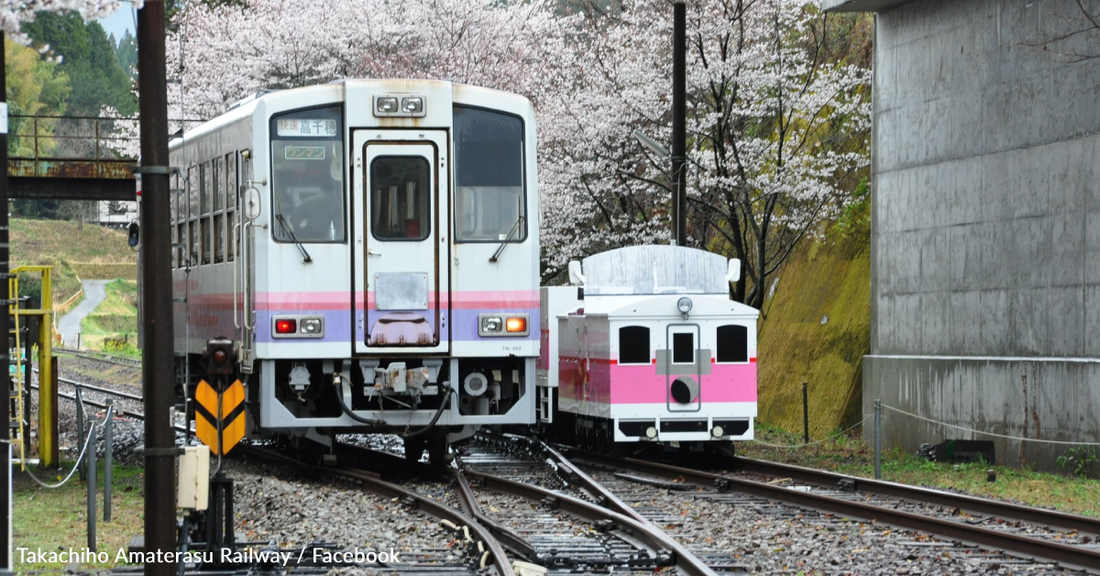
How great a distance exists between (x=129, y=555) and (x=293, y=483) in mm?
6238

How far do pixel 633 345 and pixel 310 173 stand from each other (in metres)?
4.92

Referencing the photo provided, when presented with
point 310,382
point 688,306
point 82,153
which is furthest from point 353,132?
point 82,153

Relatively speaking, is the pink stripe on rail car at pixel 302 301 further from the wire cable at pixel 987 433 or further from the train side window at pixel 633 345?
the wire cable at pixel 987 433

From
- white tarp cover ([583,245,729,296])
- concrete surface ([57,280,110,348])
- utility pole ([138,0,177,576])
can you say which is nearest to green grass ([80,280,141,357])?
concrete surface ([57,280,110,348])

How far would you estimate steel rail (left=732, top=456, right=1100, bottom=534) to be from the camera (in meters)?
11.7

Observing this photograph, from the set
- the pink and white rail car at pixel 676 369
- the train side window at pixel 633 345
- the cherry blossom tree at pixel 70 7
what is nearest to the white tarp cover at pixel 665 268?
the pink and white rail car at pixel 676 369

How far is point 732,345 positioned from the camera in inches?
698

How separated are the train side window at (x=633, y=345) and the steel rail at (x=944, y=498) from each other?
6.32 feet

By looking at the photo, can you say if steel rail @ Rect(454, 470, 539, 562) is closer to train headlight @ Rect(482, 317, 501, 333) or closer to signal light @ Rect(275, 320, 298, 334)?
train headlight @ Rect(482, 317, 501, 333)

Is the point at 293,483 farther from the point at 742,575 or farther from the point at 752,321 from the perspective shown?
the point at 742,575

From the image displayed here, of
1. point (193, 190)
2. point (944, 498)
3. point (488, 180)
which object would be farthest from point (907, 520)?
point (193, 190)

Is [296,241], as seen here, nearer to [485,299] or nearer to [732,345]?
[485,299]

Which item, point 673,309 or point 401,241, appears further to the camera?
point 673,309

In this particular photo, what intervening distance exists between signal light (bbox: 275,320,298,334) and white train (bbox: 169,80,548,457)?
0.04ft
